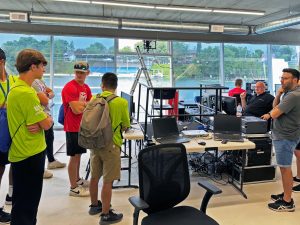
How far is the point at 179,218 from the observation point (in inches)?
74.6

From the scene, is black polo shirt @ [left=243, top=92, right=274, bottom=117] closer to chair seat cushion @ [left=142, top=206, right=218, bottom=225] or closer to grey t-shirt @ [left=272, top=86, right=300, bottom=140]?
grey t-shirt @ [left=272, top=86, right=300, bottom=140]

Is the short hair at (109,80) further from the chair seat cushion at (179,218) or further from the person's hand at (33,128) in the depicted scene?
the chair seat cushion at (179,218)

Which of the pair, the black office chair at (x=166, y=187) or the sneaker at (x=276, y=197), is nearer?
the black office chair at (x=166, y=187)

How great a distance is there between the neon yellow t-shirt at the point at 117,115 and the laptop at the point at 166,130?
692 millimetres

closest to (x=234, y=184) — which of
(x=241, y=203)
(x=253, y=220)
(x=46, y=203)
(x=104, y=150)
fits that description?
(x=241, y=203)

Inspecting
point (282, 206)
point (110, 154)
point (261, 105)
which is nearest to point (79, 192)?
point (110, 154)

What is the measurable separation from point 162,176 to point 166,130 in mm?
1420

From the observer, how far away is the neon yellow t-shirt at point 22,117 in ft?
5.83

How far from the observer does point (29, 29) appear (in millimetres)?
6516

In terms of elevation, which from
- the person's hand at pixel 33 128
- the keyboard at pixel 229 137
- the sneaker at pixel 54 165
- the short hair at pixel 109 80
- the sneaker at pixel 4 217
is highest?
the short hair at pixel 109 80

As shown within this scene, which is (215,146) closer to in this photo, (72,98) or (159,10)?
(72,98)

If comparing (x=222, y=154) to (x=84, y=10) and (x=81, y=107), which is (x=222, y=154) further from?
(x=84, y=10)

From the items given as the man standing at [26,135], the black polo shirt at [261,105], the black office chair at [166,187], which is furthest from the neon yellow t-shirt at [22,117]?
the black polo shirt at [261,105]

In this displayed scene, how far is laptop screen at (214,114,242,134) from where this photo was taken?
3516mm
